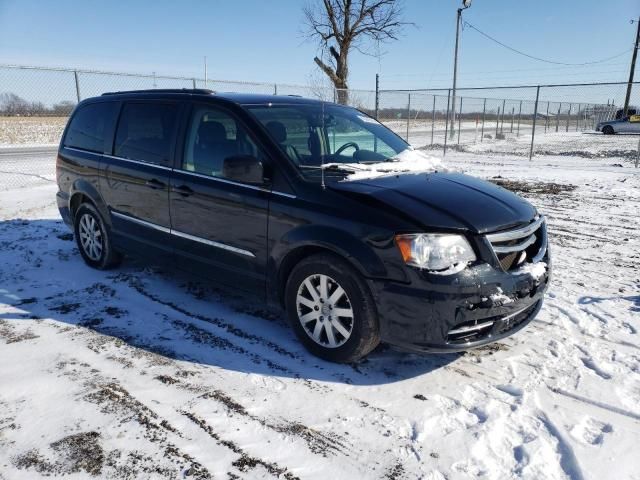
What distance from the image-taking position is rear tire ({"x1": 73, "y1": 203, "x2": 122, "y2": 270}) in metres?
5.24

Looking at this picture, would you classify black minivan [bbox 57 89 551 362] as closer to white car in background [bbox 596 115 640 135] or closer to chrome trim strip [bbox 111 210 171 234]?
chrome trim strip [bbox 111 210 171 234]

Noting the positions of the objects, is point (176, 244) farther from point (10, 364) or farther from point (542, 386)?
point (542, 386)

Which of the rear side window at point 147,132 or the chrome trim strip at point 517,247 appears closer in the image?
the chrome trim strip at point 517,247

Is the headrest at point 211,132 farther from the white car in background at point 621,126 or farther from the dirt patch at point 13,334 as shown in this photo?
the white car in background at point 621,126

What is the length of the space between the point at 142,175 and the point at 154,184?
8.1 inches

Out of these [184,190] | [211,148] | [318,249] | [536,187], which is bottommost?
[536,187]

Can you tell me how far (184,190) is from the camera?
418cm

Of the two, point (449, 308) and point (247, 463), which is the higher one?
point (449, 308)

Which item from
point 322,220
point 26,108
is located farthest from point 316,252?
point 26,108

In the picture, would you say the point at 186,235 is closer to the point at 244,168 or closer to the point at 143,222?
the point at 143,222

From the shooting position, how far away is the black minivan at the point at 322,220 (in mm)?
3047

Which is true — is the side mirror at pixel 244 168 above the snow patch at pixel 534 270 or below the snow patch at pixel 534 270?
above

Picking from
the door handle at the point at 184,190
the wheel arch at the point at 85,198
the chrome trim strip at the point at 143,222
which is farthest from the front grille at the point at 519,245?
the wheel arch at the point at 85,198

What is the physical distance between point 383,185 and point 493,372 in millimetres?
1463
